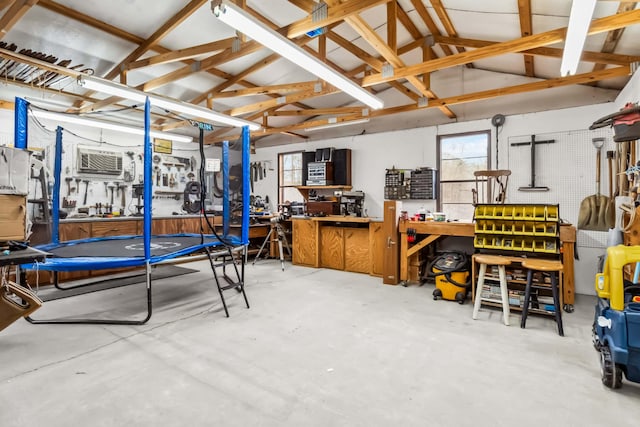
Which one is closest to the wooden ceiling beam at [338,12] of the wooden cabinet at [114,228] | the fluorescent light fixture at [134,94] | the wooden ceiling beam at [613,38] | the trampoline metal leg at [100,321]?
the fluorescent light fixture at [134,94]

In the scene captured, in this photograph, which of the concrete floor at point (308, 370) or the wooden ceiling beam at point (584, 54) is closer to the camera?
the concrete floor at point (308, 370)

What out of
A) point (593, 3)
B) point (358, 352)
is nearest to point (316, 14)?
point (593, 3)

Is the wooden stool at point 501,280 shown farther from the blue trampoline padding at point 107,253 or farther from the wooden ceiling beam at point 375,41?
the blue trampoline padding at point 107,253

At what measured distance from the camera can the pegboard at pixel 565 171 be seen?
4539 mm

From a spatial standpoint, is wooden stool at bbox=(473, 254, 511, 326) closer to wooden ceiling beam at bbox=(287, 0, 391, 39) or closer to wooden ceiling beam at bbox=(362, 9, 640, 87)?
wooden ceiling beam at bbox=(362, 9, 640, 87)

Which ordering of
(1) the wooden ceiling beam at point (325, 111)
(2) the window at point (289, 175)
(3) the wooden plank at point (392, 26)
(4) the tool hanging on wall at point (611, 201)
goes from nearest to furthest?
(3) the wooden plank at point (392, 26)
(4) the tool hanging on wall at point (611, 201)
(1) the wooden ceiling beam at point (325, 111)
(2) the window at point (289, 175)

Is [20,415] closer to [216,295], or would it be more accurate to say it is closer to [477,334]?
[216,295]

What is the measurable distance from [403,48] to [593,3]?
3.09 m

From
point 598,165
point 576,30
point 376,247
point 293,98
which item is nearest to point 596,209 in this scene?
point 598,165

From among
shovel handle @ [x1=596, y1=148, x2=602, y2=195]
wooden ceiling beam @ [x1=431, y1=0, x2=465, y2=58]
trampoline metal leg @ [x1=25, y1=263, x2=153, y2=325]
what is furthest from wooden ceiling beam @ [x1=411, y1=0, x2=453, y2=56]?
trampoline metal leg @ [x1=25, y1=263, x2=153, y2=325]

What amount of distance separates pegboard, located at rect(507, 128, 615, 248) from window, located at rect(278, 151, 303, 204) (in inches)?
180

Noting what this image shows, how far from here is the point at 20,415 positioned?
190 cm

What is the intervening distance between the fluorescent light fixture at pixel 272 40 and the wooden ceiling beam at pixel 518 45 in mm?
620

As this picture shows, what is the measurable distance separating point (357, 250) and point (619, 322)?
3938mm
